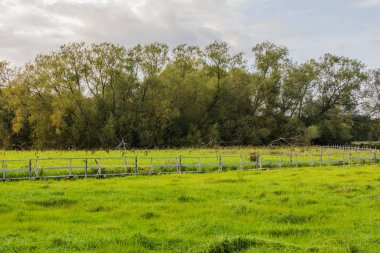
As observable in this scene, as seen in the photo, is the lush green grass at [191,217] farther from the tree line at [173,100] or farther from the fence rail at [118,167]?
the tree line at [173,100]

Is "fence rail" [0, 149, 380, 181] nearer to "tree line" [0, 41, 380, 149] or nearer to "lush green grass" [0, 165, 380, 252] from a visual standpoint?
"lush green grass" [0, 165, 380, 252]

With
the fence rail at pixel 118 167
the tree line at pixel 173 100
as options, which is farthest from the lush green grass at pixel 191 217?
the tree line at pixel 173 100

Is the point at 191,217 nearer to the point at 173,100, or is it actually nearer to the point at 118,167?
the point at 118,167

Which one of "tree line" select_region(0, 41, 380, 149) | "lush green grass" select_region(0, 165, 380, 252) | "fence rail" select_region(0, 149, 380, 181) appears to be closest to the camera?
"lush green grass" select_region(0, 165, 380, 252)

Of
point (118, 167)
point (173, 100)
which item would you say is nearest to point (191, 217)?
point (118, 167)

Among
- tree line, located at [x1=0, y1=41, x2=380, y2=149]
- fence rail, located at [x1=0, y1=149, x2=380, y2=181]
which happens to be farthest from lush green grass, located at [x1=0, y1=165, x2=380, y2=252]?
tree line, located at [x1=0, y1=41, x2=380, y2=149]

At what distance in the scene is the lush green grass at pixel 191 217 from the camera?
10.9 metres

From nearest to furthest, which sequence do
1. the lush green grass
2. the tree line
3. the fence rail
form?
the lush green grass < the fence rail < the tree line

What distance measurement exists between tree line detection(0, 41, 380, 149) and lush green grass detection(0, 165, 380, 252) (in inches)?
1888

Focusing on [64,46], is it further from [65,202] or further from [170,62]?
[65,202]

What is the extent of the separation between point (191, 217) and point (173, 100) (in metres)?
60.4

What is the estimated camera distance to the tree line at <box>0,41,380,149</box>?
69.4 meters

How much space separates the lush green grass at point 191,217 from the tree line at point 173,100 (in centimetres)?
4795

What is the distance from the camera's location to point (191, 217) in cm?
1467
